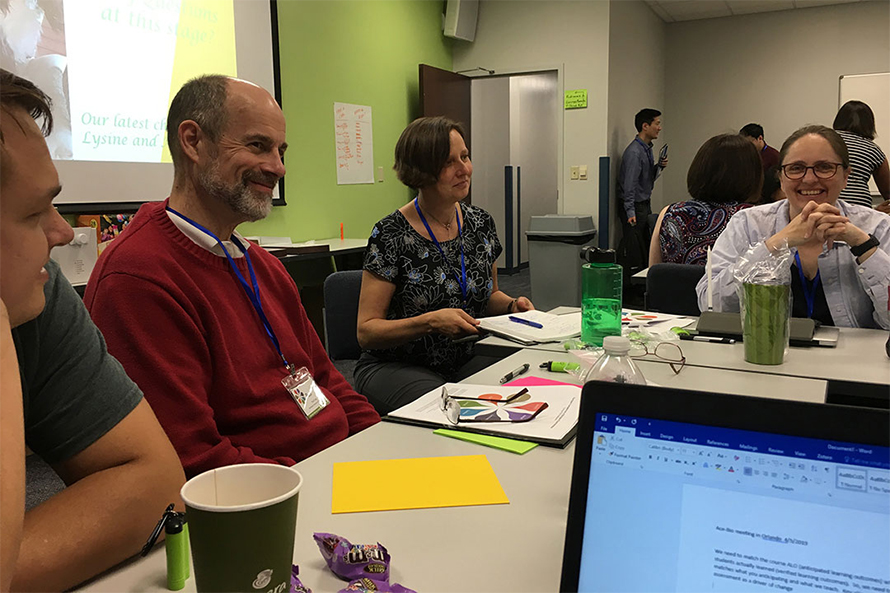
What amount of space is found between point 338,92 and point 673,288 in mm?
3041

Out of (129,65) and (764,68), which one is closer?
(129,65)

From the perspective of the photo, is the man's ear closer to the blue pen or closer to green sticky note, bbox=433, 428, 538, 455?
green sticky note, bbox=433, 428, 538, 455

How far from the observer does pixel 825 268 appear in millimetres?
2043

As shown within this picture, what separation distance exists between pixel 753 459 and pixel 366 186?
188 inches

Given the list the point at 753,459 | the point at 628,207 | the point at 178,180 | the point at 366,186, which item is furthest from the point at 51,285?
the point at 628,207

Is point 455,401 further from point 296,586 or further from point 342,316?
point 342,316

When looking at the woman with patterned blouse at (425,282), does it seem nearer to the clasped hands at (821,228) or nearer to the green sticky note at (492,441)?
the green sticky note at (492,441)

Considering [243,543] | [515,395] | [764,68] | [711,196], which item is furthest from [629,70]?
[243,543]

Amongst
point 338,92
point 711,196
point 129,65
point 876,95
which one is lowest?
point 711,196

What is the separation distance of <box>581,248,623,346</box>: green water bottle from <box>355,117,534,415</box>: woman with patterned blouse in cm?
34

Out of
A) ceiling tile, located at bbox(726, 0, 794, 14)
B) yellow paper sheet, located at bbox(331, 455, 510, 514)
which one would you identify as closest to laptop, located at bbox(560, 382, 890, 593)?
yellow paper sheet, located at bbox(331, 455, 510, 514)

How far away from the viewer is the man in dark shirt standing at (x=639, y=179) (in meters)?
6.12

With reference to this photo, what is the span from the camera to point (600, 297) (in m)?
1.95

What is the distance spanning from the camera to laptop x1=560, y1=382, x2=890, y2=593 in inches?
19.9
